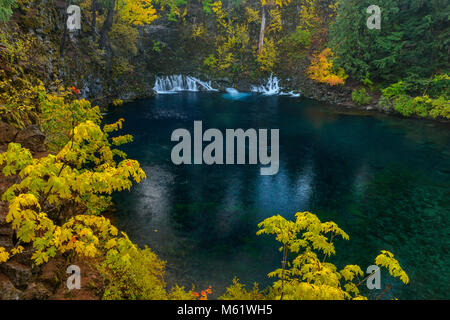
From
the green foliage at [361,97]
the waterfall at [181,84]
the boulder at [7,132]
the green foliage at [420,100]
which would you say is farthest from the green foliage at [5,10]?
the green foliage at [361,97]

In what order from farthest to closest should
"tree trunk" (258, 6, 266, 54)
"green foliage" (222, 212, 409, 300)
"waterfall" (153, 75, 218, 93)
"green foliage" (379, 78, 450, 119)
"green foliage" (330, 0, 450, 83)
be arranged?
1. "tree trunk" (258, 6, 266, 54)
2. "waterfall" (153, 75, 218, 93)
3. "green foliage" (330, 0, 450, 83)
4. "green foliage" (379, 78, 450, 119)
5. "green foliage" (222, 212, 409, 300)

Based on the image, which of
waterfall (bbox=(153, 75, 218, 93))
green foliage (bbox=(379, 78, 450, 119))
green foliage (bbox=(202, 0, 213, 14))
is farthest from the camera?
green foliage (bbox=(202, 0, 213, 14))

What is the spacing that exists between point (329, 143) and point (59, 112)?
58.1 ft

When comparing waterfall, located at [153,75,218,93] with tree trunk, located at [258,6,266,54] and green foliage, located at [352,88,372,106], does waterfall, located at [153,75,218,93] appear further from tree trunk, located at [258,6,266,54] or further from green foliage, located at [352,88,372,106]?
green foliage, located at [352,88,372,106]

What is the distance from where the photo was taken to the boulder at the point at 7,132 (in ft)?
28.3

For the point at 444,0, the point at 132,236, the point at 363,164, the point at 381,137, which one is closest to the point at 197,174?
the point at 132,236

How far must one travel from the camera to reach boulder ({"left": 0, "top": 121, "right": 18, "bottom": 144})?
862cm

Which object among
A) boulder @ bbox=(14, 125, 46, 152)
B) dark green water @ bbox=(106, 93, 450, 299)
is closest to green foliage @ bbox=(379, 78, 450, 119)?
dark green water @ bbox=(106, 93, 450, 299)

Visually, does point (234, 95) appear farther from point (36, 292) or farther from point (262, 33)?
point (36, 292)

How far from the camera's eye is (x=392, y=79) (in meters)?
31.6

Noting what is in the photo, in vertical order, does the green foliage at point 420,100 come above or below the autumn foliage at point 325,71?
below

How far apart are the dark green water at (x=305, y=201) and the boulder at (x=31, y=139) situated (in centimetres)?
380

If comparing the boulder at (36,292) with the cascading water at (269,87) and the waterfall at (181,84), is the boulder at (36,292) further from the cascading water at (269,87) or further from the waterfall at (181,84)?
the cascading water at (269,87)

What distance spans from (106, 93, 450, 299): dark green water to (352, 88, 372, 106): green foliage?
25.7ft
